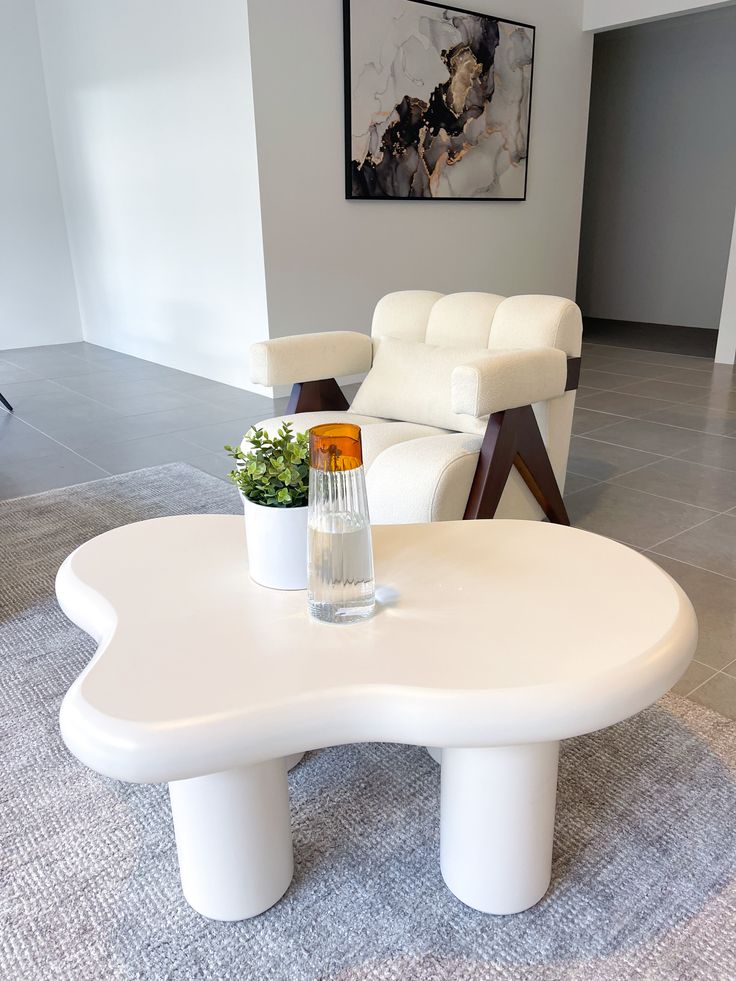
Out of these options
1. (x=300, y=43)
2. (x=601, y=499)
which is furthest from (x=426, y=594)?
(x=300, y=43)

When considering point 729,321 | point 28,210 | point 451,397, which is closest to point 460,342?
point 451,397

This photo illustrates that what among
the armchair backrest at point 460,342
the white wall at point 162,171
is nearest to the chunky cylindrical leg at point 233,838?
the armchair backrest at point 460,342

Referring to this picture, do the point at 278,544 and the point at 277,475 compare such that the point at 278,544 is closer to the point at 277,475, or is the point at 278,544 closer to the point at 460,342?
the point at 277,475

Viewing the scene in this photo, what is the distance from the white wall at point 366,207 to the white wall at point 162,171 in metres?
0.14

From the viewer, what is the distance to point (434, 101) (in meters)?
4.86

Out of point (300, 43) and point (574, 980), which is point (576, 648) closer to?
point (574, 980)

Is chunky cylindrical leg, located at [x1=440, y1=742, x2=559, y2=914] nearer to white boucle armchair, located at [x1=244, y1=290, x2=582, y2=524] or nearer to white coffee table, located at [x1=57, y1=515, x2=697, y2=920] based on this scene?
white coffee table, located at [x1=57, y1=515, x2=697, y2=920]

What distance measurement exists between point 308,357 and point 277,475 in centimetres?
142

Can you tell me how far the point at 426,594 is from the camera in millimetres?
1229

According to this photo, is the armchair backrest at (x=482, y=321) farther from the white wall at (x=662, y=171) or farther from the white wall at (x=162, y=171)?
the white wall at (x=662, y=171)

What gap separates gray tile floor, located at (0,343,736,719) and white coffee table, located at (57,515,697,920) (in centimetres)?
74

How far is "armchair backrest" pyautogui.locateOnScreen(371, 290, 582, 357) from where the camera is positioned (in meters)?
2.39

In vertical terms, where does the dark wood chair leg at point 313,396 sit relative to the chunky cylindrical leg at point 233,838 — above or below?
above

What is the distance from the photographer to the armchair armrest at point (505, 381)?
6.69 ft
